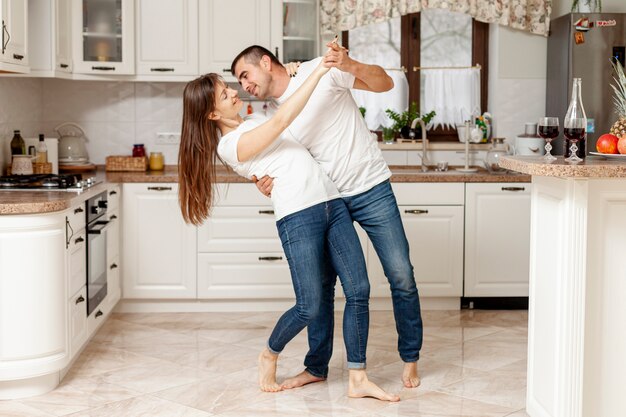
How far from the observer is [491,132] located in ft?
19.6

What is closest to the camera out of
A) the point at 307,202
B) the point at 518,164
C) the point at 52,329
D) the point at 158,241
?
the point at 518,164

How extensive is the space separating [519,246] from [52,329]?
9.26ft

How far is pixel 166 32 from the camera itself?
5438 millimetres

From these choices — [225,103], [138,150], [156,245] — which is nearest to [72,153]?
[138,150]

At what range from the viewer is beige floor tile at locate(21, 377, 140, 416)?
365 centimetres

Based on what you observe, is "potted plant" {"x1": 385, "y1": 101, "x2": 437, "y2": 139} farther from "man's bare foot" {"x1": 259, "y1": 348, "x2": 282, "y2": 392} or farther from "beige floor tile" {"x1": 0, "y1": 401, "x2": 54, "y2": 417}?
"beige floor tile" {"x1": 0, "y1": 401, "x2": 54, "y2": 417}

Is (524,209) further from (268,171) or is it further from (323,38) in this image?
(268,171)

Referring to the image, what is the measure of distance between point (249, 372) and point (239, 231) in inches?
50.5

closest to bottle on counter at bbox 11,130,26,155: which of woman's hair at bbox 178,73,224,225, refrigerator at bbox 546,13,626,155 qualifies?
woman's hair at bbox 178,73,224,225

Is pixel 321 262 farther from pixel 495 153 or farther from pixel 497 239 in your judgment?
pixel 495 153

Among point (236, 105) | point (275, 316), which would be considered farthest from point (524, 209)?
point (236, 105)

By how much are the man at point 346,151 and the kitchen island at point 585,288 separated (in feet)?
2.18

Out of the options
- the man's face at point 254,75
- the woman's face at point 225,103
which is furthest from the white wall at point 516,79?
the woman's face at point 225,103

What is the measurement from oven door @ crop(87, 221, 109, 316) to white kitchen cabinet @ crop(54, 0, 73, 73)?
97cm
